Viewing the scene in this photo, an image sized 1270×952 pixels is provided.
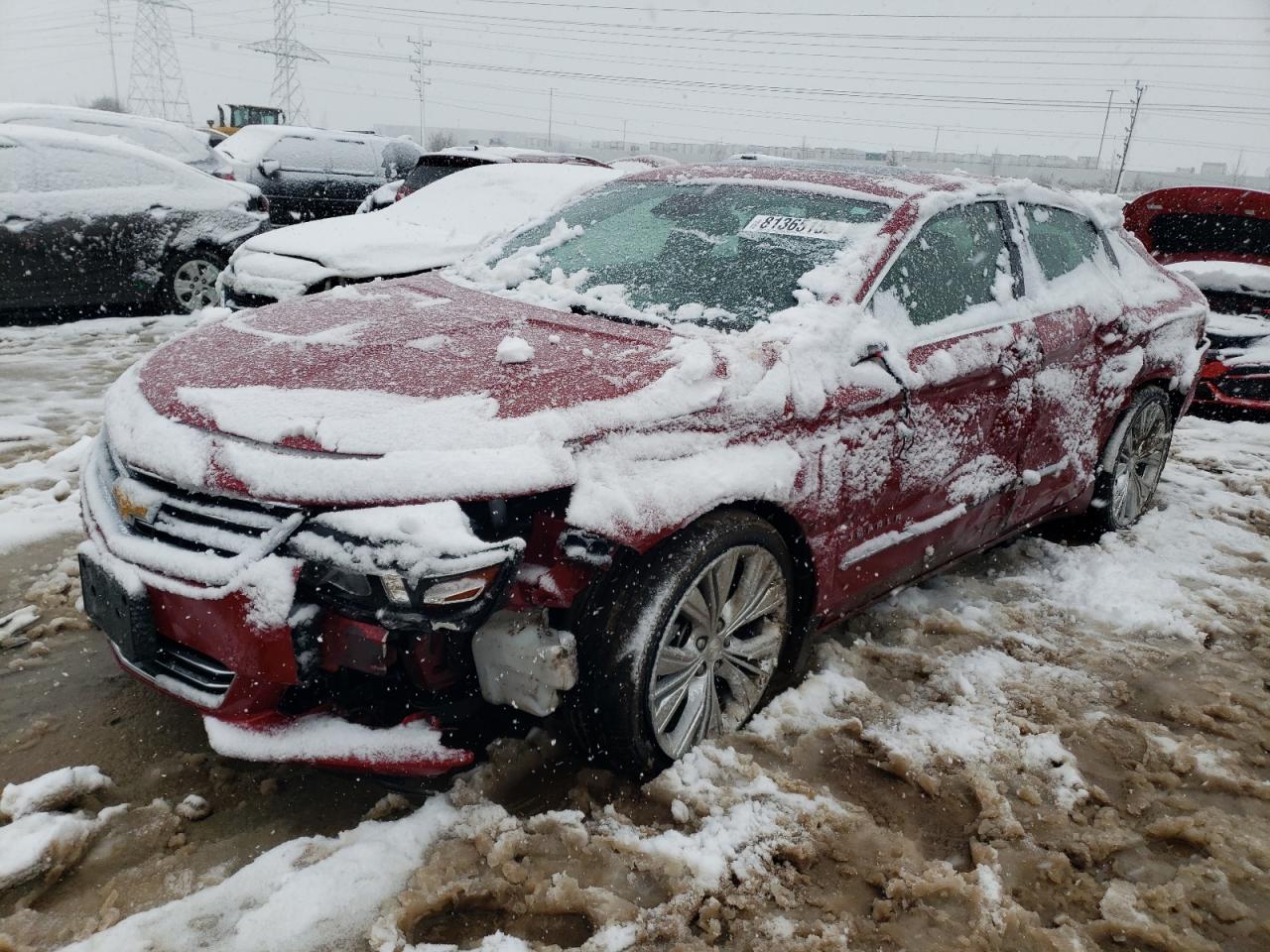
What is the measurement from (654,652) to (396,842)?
2.49 ft

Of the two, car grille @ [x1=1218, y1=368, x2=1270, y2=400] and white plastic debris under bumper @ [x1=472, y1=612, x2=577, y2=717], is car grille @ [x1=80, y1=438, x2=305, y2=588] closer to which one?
white plastic debris under bumper @ [x1=472, y1=612, x2=577, y2=717]

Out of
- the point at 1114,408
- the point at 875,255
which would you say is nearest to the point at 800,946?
the point at 875,255

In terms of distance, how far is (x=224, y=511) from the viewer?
6.94 ft

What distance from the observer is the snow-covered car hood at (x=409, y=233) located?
6465 mm

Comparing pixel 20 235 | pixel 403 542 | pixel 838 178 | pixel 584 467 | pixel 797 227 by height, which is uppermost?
pixel 838 178

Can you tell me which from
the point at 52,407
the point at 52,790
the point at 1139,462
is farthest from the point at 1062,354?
the point at 52,407

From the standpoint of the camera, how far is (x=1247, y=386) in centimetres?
594

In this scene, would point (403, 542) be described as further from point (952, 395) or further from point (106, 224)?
point (106, 224)

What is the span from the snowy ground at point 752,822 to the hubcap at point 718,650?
10 cm

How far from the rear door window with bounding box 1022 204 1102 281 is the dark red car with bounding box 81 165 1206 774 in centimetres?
19

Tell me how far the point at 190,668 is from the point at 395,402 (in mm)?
784

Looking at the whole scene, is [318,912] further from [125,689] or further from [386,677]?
[125,689]

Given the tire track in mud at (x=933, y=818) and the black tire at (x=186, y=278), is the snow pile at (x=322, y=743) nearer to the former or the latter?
the tire track in mud at (x=933, y=818)

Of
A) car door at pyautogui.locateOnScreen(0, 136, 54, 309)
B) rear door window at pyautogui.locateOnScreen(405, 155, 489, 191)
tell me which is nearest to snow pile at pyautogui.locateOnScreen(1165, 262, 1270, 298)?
rear door window at pyautogui.locateOnScreen(405, 155, 489, 191)
